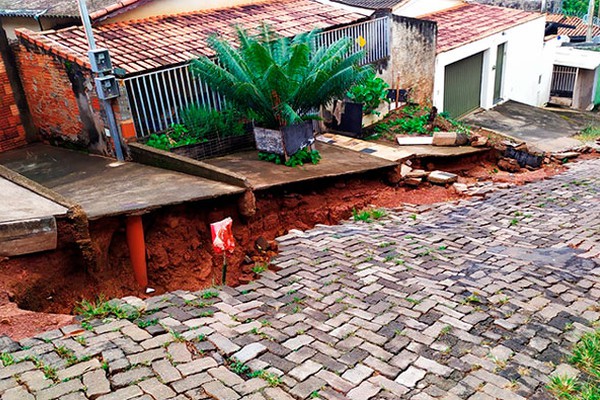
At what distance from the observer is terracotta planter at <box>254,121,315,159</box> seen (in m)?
10.0

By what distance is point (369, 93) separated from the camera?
12.9 metres

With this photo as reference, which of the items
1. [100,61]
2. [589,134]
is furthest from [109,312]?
[589,134]

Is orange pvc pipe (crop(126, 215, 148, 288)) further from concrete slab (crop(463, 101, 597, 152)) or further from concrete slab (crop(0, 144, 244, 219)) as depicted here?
concrete slab (crop(463, 101, 597, 152))

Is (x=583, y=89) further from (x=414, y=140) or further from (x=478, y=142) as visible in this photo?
(x=414, y=140)

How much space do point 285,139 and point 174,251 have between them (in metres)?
3.48

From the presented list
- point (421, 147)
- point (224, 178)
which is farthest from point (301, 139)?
point (421, 147)

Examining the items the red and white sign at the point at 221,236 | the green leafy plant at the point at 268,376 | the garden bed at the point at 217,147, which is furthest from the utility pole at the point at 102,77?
the green leafy plant at the point at 268,376

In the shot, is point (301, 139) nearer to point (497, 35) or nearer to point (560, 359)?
point (560, 359)

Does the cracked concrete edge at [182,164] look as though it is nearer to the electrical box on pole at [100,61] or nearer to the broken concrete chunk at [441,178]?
the electrical box on pole at [100,61]

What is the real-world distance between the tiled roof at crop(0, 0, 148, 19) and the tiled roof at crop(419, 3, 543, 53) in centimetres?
901

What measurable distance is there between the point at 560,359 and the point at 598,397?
626mm

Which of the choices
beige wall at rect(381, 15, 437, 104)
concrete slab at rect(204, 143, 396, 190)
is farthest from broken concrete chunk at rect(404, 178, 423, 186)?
beige wall at rect(381, 15, 437, 104)

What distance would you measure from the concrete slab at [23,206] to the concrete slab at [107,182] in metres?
0.51

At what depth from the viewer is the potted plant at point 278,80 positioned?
9.52 metres
